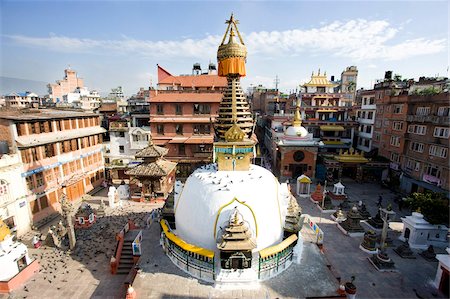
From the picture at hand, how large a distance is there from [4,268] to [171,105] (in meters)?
24.4

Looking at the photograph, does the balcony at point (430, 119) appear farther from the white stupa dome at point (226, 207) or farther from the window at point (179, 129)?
the window at point (179, 129)

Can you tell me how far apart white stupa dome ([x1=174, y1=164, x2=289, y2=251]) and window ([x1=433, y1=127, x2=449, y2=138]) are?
2302 centimetres

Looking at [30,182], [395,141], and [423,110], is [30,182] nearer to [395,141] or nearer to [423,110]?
[395,141]

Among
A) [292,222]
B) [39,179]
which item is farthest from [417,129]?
[39,179]

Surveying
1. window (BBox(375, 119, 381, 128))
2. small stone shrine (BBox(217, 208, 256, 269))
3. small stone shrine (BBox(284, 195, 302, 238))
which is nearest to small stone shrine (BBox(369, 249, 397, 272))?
small stone shrine (BBox(284, 195, 302, 238))

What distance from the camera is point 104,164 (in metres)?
34.1

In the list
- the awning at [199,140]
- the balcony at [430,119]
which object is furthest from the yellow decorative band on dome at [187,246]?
the balcony at [430,119]

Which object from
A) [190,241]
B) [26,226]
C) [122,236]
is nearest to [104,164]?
[26,226]

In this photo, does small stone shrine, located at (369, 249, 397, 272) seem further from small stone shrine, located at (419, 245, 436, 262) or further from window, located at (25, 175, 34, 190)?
window, located at (25, 175, 34, 190)

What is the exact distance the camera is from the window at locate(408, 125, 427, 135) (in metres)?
28.6

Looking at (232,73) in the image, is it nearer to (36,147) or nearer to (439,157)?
(36,147)

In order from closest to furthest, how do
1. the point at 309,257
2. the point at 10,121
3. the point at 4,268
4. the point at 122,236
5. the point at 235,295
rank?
the point at 235,295
the point at 4,268
the point at 309,257
the point at 122,236
the point at 10,121

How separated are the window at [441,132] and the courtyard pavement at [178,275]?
1362cm

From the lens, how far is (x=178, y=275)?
44.7 feet
